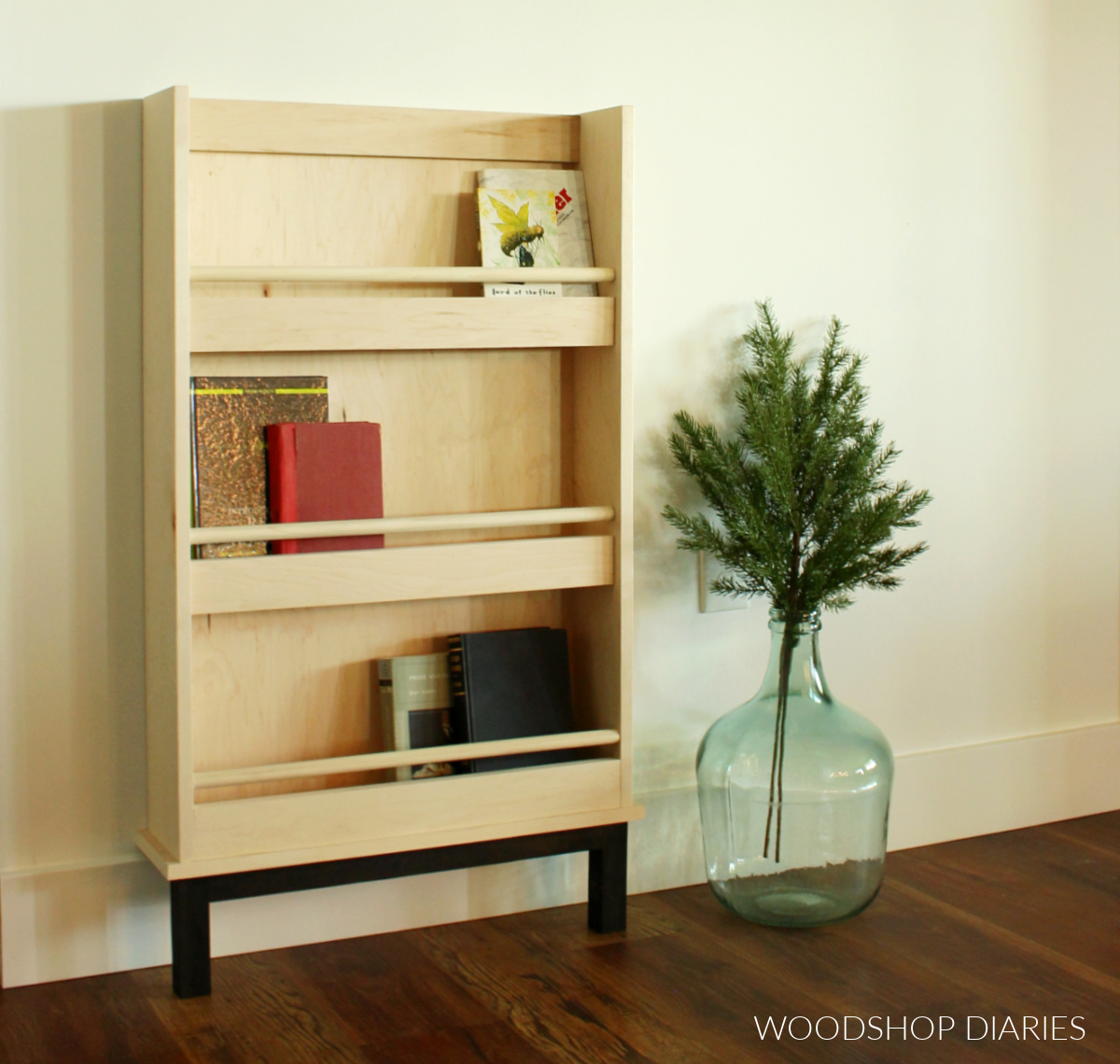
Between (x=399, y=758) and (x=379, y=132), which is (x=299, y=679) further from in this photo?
(x=379, y=132)

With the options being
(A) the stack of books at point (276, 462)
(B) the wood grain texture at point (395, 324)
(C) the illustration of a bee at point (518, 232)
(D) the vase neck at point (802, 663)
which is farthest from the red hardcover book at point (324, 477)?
(D) the vase neck at point (802, 663)

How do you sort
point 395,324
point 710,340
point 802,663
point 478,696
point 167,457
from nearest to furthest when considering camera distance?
point 167,457
point 395,324
point 478,696
point 802,663
point 710,340

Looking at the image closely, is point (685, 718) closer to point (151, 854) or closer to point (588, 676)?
point (588, 676)

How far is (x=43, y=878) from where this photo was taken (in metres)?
1.77

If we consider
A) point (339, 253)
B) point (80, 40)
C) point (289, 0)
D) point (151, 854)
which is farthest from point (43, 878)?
point (289, 0)

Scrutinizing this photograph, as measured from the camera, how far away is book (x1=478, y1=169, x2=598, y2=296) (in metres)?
1.90

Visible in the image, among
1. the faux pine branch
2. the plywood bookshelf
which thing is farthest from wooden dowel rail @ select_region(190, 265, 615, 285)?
the faux pine branch

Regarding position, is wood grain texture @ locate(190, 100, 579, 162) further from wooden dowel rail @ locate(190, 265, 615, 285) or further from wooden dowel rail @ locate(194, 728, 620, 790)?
wooden dowel rail @ locate(194, 728, 620, 790)

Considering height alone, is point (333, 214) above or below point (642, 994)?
above

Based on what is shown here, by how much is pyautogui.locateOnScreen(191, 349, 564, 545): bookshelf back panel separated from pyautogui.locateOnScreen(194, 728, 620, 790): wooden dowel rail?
329 mm

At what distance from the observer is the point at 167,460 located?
167cm

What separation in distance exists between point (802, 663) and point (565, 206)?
31.8 inches

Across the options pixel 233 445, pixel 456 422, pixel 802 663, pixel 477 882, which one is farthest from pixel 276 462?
pixel 802 663

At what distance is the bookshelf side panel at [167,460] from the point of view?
1622 mm
